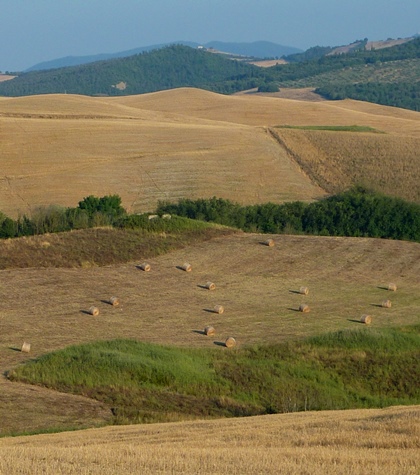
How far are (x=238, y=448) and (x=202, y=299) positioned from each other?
15.6 meters

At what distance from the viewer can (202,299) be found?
99.6 ft

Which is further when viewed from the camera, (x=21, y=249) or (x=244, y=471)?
(x=21, y=249)

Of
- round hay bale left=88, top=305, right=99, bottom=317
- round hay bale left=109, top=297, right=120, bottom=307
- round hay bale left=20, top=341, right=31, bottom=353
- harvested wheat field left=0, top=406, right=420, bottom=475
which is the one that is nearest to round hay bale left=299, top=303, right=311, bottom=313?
round hay bale left=109, top=297, right=120, bottom=307

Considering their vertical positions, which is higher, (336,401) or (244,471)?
(244,471)

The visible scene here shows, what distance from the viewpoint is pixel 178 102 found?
11250 centimetres

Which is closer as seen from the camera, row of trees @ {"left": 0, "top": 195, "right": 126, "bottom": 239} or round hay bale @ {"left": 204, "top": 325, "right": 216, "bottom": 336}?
round hay bale @ {"left": 204, "top": 325, "right": 216, "bottom": 336}

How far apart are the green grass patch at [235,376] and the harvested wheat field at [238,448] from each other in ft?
9.92

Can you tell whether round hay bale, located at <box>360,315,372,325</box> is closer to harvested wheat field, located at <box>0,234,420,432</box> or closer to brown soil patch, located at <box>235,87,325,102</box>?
harvested wheat field, located at <box>0,234,420,432</box>

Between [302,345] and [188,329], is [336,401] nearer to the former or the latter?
[302,345]

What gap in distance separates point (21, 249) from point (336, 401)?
581 inches

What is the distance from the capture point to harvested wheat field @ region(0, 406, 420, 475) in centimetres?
1284

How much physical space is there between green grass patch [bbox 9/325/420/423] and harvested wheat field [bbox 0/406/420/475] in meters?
3.02

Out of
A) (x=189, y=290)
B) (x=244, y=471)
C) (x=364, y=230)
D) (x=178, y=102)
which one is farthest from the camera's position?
(x=178, y=102)

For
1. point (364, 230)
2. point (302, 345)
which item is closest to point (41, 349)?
point (302, 345)
